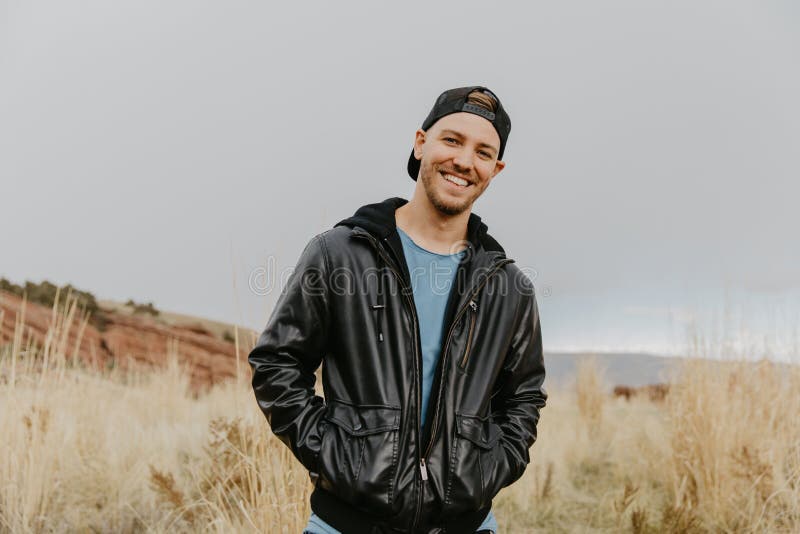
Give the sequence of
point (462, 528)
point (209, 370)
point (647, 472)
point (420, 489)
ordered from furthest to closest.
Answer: point (209, 370), point (647, 472), point (462, 528), point (420, 489)

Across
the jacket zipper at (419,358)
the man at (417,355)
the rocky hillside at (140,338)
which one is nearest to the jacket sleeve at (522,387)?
the man at (417,355)

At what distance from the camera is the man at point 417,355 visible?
1891mm

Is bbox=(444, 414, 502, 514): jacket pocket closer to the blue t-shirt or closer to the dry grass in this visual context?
the blue t-shirt

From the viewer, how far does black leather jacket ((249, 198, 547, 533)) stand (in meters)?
1.88

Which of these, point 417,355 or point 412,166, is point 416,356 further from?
point 412,166

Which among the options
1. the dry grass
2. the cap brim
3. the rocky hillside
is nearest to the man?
the cap brim

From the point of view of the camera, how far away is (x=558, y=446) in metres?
7.38

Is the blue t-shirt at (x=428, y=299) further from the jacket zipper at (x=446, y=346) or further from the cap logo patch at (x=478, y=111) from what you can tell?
the cap logo patch at (x=478, y=111)

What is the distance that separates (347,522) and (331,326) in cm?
58

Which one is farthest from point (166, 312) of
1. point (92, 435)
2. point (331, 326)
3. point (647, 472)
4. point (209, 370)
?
point (331, 326)

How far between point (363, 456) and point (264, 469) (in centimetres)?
175

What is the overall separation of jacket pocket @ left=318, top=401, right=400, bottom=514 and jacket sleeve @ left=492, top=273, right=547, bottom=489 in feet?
1.44

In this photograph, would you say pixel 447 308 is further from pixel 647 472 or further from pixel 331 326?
pixel 647 472

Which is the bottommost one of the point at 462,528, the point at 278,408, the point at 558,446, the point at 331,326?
the point at 558,446
